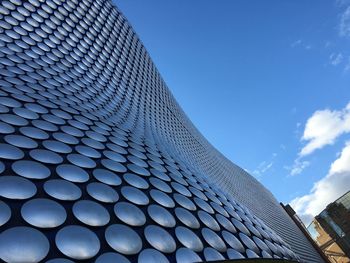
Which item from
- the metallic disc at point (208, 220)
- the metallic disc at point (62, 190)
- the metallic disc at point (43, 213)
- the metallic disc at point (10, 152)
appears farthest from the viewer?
the metallic disc at point (208, 220)

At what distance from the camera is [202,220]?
245 inches

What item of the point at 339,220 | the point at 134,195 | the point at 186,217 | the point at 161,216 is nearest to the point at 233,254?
the point at 186,217

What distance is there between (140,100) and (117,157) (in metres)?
11.6

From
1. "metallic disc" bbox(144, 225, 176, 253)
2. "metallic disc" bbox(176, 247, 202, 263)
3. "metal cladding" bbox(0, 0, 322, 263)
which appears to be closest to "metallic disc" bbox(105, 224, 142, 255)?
"metal cladding" bbox(0, 0, 322, 263)

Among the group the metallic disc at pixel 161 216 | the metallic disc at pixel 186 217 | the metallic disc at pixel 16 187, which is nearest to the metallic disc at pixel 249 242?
the metallic disc at pixel 186 217

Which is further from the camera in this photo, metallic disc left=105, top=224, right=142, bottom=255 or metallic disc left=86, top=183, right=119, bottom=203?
metallic disc left=86, top=183, right=119, bottom=203

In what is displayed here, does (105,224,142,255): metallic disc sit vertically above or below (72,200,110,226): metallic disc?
below

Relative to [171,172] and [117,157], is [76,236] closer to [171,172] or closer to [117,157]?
[117,157]

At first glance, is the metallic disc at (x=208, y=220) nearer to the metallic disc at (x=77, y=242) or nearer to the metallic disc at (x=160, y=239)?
the metallic disc at (x=160, y=239)

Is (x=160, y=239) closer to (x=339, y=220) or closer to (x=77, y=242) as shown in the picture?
(x=77, y=242)

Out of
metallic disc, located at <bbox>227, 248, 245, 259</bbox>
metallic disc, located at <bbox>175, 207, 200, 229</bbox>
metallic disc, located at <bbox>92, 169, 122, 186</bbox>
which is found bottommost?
metallic disc, located at <bbox>227, 248, 245, 259</bbox>

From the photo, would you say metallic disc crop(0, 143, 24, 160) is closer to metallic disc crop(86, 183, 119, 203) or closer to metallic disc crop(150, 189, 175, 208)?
metallic disc crop(86, 183, 119, 203)

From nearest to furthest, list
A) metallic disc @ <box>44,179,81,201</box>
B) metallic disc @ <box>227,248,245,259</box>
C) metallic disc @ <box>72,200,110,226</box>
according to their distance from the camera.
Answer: metallic disc @ <box>72,200,110,226</box>
metallic disc @ <box>44,179,81,201</box>
metallic disc @ <box>227,248,245,259</box>

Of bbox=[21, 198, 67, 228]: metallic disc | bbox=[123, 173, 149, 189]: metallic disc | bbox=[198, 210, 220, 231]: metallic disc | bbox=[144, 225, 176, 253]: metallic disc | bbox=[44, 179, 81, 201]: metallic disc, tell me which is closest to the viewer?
bbox=[21, 198, 67, 228]: metallic disc
